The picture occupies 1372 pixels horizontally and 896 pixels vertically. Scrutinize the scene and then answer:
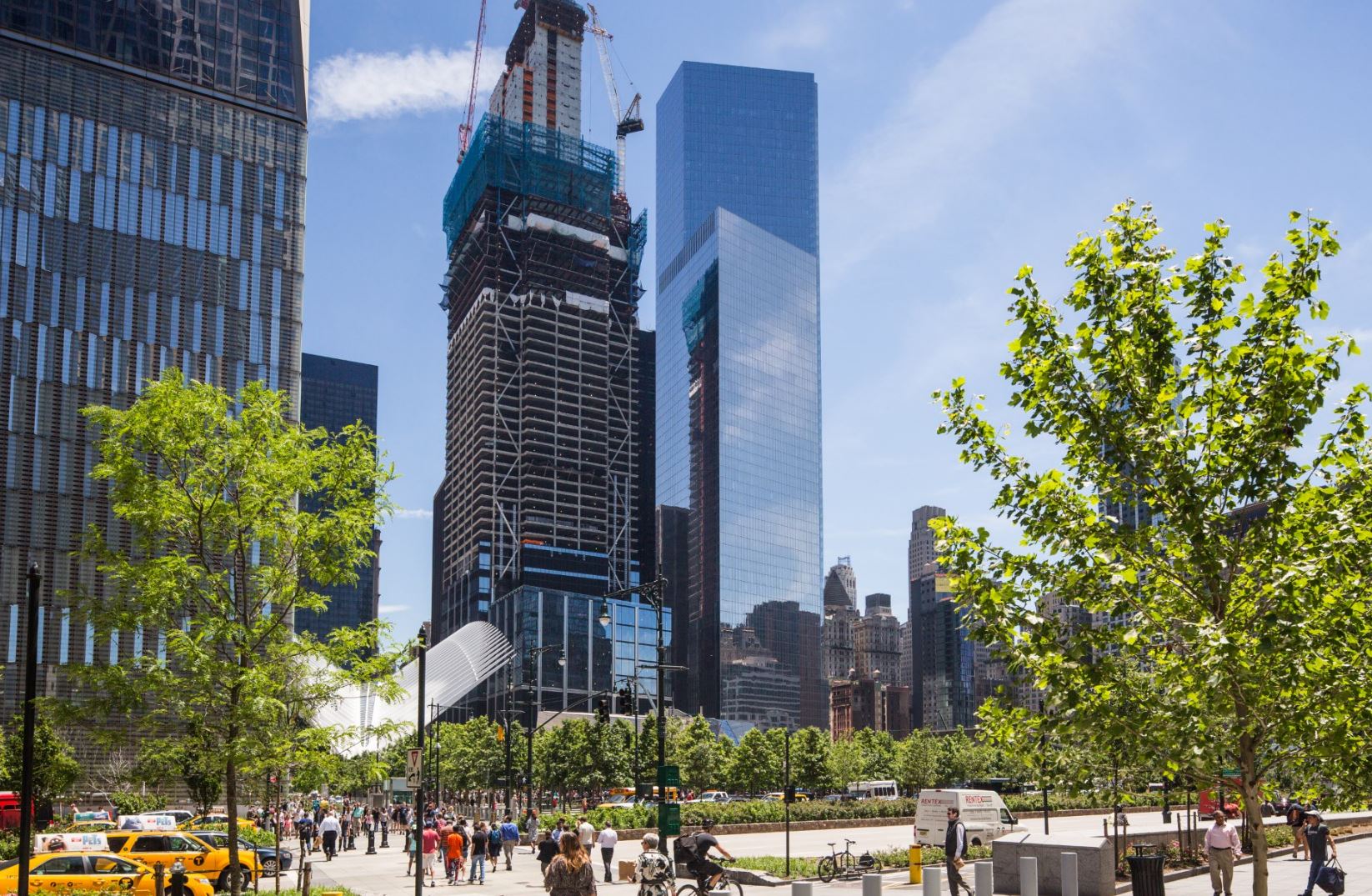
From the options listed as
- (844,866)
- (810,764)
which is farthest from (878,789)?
(844,866)

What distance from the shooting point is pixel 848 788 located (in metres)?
118

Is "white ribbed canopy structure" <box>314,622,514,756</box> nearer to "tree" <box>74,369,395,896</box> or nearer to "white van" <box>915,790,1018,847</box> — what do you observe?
"white van" <box>915,790,1018,847</box>

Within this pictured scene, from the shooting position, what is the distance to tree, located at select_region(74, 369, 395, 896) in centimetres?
2388

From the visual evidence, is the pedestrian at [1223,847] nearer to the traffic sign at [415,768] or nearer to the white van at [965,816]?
the traffic sign at [415,768]

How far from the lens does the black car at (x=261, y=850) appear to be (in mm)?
38025

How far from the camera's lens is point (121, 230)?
4213 inches

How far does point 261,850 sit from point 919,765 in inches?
3030

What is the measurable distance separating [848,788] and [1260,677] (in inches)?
4370

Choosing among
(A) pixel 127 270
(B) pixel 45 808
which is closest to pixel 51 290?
(A) pixel 127 270

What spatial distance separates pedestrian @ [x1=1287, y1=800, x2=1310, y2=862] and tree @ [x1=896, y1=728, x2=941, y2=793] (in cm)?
6806

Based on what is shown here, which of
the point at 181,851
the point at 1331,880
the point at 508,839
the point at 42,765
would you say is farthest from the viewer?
the point at 42,765

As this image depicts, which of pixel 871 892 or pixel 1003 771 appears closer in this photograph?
pixel 871 892

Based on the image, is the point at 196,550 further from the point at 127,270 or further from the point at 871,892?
the point at 127,270

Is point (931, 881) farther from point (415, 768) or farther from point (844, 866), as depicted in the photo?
point (844, 866)
